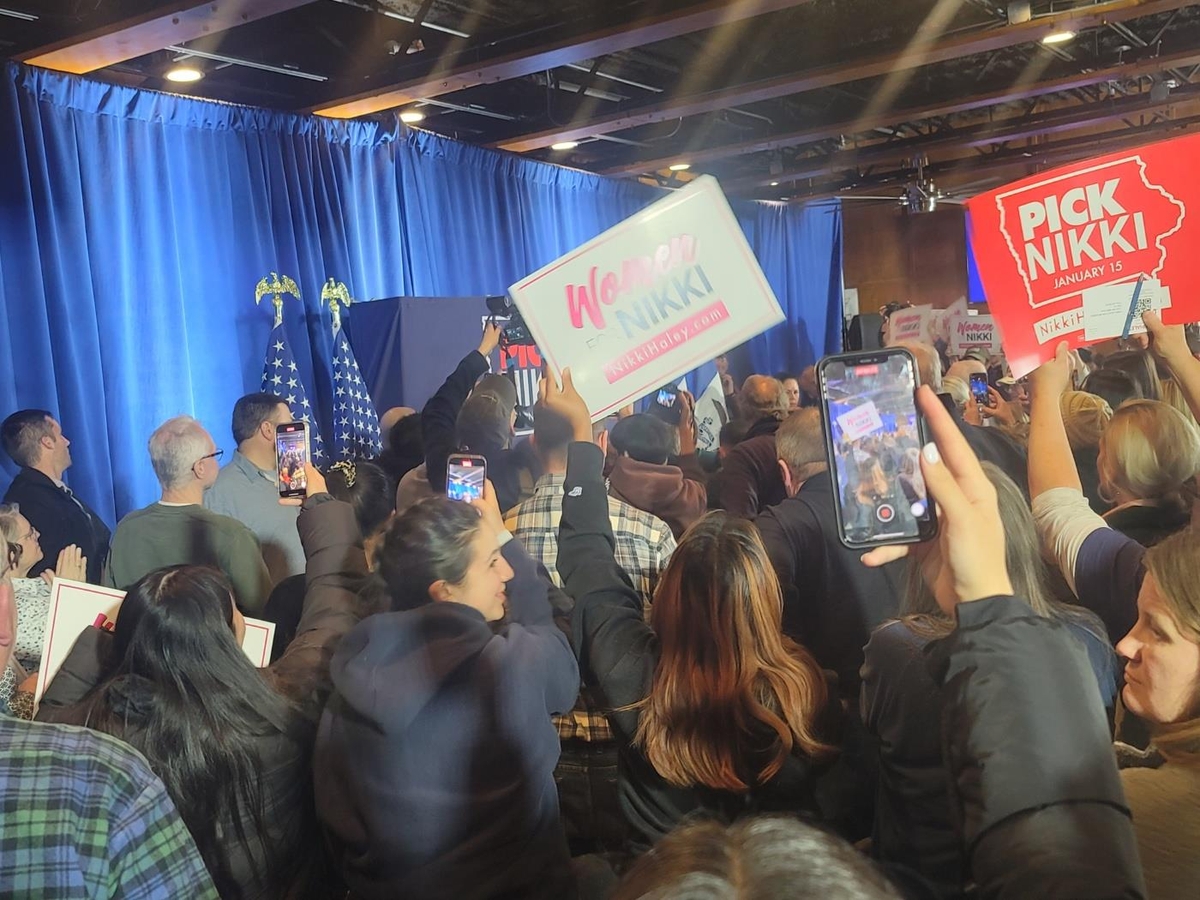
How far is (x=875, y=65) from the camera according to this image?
214 inches

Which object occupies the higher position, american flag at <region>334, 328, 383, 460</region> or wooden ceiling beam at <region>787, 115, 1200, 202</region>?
wooden ceiling beam at <region>787, 115, 1200, 202</region>

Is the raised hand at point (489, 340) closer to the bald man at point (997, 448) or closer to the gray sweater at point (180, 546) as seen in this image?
the gray sweater at point (180, 546)

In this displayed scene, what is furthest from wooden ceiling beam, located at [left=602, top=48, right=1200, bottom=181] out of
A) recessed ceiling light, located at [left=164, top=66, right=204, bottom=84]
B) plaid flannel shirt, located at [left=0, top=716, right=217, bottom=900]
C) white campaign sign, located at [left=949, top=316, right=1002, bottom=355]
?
plaid flannel shirt, located at [left=0, top=716, right=217, bottom=900]

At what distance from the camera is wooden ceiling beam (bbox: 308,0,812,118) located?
423 centimetres

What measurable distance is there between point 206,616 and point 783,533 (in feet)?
4.07

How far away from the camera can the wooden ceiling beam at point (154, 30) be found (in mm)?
3639

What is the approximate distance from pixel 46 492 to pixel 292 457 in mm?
1610

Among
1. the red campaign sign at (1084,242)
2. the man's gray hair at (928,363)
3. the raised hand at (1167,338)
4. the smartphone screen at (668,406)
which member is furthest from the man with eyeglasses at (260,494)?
the raised hand at (1167,338)

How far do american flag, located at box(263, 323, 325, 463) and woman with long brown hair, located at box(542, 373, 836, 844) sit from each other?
3528 mm

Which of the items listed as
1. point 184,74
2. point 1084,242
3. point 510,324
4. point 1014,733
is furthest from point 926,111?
point 1014,733

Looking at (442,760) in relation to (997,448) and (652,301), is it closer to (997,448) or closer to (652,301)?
(652,301)

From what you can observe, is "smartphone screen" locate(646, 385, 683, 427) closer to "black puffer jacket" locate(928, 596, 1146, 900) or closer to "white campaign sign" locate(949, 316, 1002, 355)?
"black puffer jacket" locate(928, 596, 1146, 900)

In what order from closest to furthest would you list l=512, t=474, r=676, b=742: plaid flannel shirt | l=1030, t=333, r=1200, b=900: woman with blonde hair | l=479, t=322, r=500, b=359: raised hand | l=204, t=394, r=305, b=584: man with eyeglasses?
l=1030, t=333, r=1200, b=900: woman with blonde hair < l=512, t=474, r=676, b=742: plaid flannel shirt < l=479, t=322, r=500, b=359: raised hand < l=204, t=394, r=305, b=584: man with eyeglasses

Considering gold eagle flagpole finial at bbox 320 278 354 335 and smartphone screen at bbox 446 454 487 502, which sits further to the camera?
gold eagle flagpole finial at bbox 320 278 354 335
